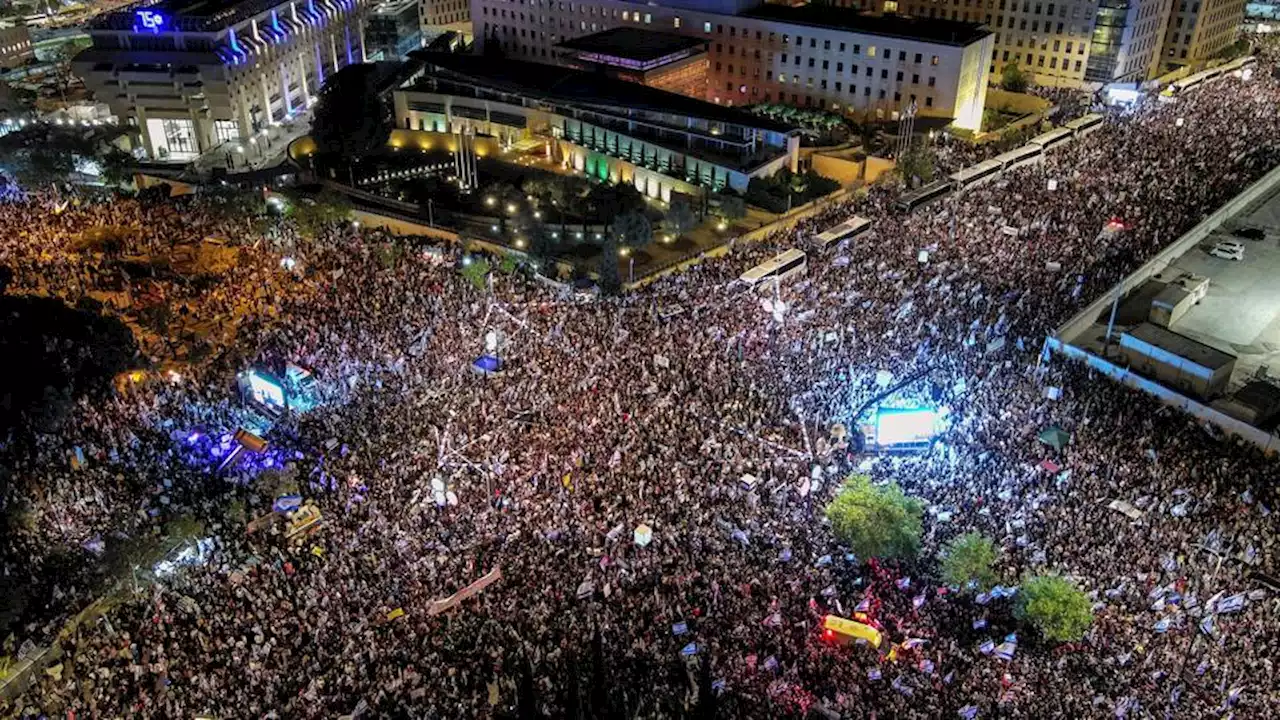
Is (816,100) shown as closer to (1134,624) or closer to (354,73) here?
(354,73)

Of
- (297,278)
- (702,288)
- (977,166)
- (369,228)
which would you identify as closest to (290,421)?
(297,278)

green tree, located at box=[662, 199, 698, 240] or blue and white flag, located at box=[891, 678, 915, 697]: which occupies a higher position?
blue and white flag, located at box=[891, 678, 915, 697]

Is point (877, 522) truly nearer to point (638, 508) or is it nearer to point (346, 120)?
point (638, 508)

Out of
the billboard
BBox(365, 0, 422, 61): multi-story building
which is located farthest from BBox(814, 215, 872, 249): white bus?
BBox(365, 0, 422, 61): multi-story building

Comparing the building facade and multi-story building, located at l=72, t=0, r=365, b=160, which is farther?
the building facade

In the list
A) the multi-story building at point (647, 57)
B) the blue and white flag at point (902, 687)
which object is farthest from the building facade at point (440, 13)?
the blue and white flag at point (902, 687)

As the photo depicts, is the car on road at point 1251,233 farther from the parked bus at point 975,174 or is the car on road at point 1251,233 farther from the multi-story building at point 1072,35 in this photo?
the multi-story building at point 1072,35

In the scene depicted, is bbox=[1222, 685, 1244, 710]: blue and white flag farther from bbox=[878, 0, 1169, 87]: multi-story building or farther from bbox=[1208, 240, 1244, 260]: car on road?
bbox=[878, 0, 1169, 87]: multi-story building
